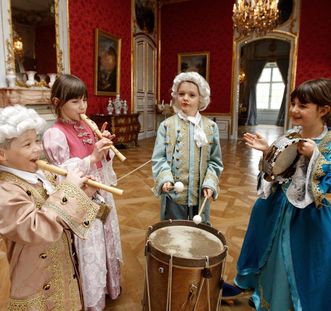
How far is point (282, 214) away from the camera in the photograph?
1.43 m

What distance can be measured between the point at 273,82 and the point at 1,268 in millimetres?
14875

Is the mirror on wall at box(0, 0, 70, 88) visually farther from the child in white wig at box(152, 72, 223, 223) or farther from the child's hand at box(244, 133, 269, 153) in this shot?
the child's hand at box(244, 133, 269, 153)

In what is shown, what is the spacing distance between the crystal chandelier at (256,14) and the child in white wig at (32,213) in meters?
4.90

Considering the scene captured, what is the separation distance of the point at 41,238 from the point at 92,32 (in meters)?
5.80

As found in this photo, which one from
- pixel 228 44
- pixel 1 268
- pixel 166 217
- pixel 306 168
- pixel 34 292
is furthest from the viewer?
pixel 228 44

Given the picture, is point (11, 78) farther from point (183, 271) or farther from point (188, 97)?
point (183, 271)

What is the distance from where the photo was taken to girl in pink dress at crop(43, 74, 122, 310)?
1378 mm

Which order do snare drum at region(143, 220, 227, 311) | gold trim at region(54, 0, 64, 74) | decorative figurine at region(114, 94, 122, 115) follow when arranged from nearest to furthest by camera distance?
snare drum at region(143, 220, 227, 311) → gold trim at region(54, 0, 64, 74) → decorative figurine at region(114, 94, 122, 115)

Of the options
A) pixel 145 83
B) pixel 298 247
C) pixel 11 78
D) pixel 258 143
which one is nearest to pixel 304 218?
pixel 298 247

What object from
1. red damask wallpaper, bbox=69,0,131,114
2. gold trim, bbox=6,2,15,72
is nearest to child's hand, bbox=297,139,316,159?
gold trim, bbox=6,2,15,72

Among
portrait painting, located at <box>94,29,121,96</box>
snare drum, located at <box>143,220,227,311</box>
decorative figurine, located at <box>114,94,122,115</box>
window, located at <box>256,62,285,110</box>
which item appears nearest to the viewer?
snare drum, located at <box>143,220,227,311</box>

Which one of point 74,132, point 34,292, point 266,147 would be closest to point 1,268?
point 34,292

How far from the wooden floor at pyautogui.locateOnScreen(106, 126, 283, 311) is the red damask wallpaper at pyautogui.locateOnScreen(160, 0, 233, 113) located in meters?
3.31

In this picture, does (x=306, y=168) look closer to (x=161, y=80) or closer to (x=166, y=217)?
(x=166, y=217)
